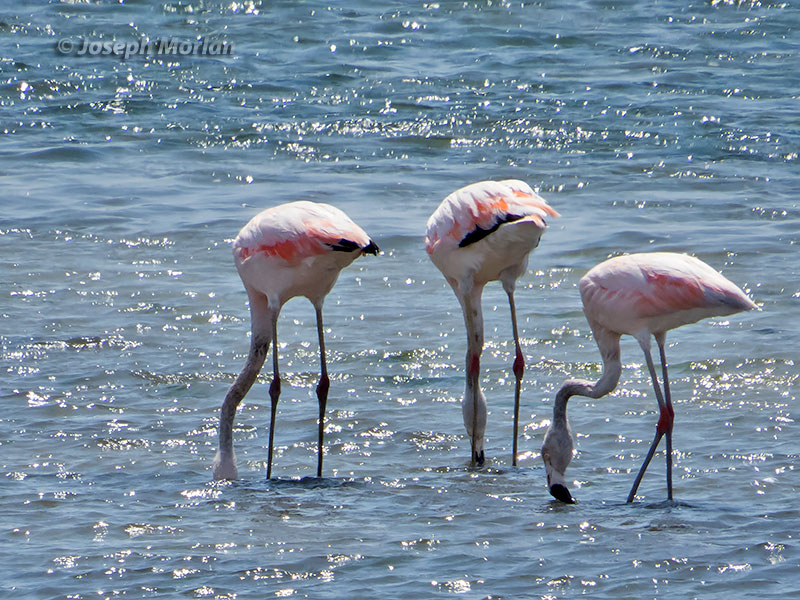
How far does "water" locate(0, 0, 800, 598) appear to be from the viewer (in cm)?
500

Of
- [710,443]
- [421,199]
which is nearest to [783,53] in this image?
[421,199]

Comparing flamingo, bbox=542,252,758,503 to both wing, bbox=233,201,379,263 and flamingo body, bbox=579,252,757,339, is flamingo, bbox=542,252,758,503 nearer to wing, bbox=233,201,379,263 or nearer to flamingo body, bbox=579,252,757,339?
flamingo body, bbox=579,252,757,339

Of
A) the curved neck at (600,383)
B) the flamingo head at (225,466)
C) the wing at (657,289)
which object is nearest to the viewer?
the wing at (657,289)

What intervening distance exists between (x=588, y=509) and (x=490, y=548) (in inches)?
25.3

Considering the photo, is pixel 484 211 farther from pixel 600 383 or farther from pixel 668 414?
pixel 668 414

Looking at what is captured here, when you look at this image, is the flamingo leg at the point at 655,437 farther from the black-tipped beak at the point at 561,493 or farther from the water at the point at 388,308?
the black-tipped beak at the point at 561,493

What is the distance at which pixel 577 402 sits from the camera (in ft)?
22.9

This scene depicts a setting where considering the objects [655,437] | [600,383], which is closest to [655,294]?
[600,383]

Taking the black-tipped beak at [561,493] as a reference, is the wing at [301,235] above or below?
above

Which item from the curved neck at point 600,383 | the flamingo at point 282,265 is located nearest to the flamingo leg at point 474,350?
the curved neck at point 600,383

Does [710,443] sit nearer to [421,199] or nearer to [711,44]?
A: [421,199]

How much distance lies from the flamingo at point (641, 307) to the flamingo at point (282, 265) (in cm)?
102

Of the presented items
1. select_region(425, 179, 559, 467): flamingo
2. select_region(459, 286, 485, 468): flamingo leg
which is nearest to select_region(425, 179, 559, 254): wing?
select_region(425, 179, 559, 467): flamingo

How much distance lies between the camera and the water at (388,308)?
5000mm
